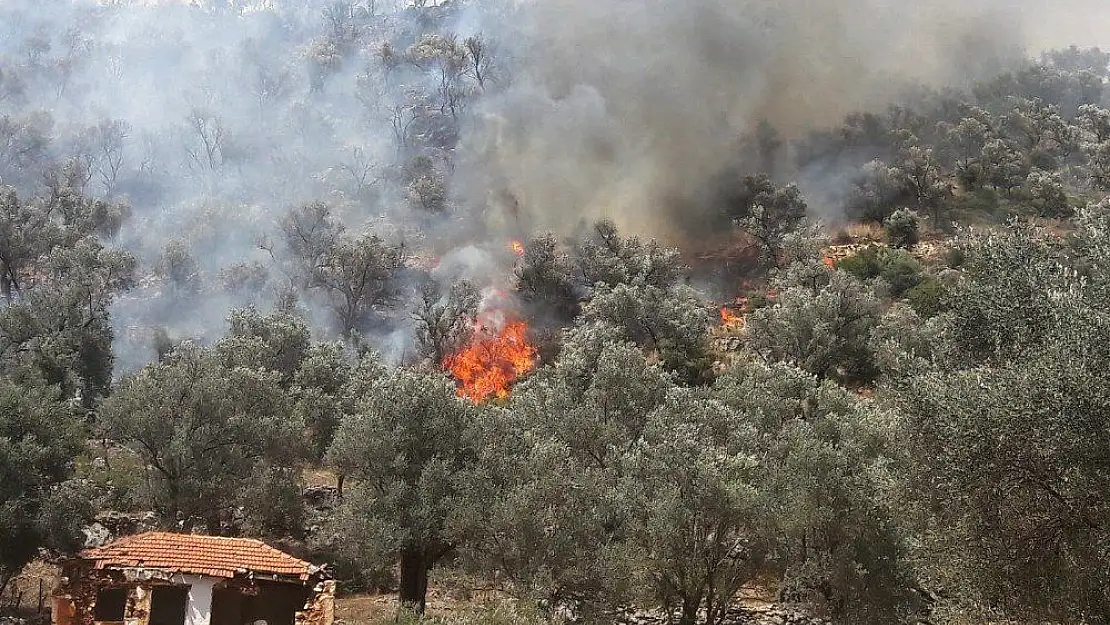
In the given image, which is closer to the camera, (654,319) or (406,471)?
(406,471)

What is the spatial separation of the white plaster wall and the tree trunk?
7.49 metres

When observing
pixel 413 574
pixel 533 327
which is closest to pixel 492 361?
pixel 533 327

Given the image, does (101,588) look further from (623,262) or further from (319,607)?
(623,262)

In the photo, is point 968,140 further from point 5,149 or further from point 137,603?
point 5,149

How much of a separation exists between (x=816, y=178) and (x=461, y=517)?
86.8 metres

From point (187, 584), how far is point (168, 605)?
258 centimetres

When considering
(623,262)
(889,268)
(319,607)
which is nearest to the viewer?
(319,607)

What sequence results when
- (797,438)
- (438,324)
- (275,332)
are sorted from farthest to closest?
1. (438,324)
2. (275,332)
3. (797,438)

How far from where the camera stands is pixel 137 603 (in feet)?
79.6

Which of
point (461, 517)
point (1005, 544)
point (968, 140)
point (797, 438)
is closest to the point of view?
point (1005, 544)

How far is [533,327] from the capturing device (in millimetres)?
76438

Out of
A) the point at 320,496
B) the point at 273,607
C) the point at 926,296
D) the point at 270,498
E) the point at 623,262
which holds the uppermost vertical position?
the point at 623,262

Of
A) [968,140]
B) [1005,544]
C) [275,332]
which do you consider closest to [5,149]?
[275,332]

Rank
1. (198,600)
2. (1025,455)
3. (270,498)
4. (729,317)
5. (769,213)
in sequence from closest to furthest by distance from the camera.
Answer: (1025,455), (198,600), (270,498), (729,317), (769,213)
